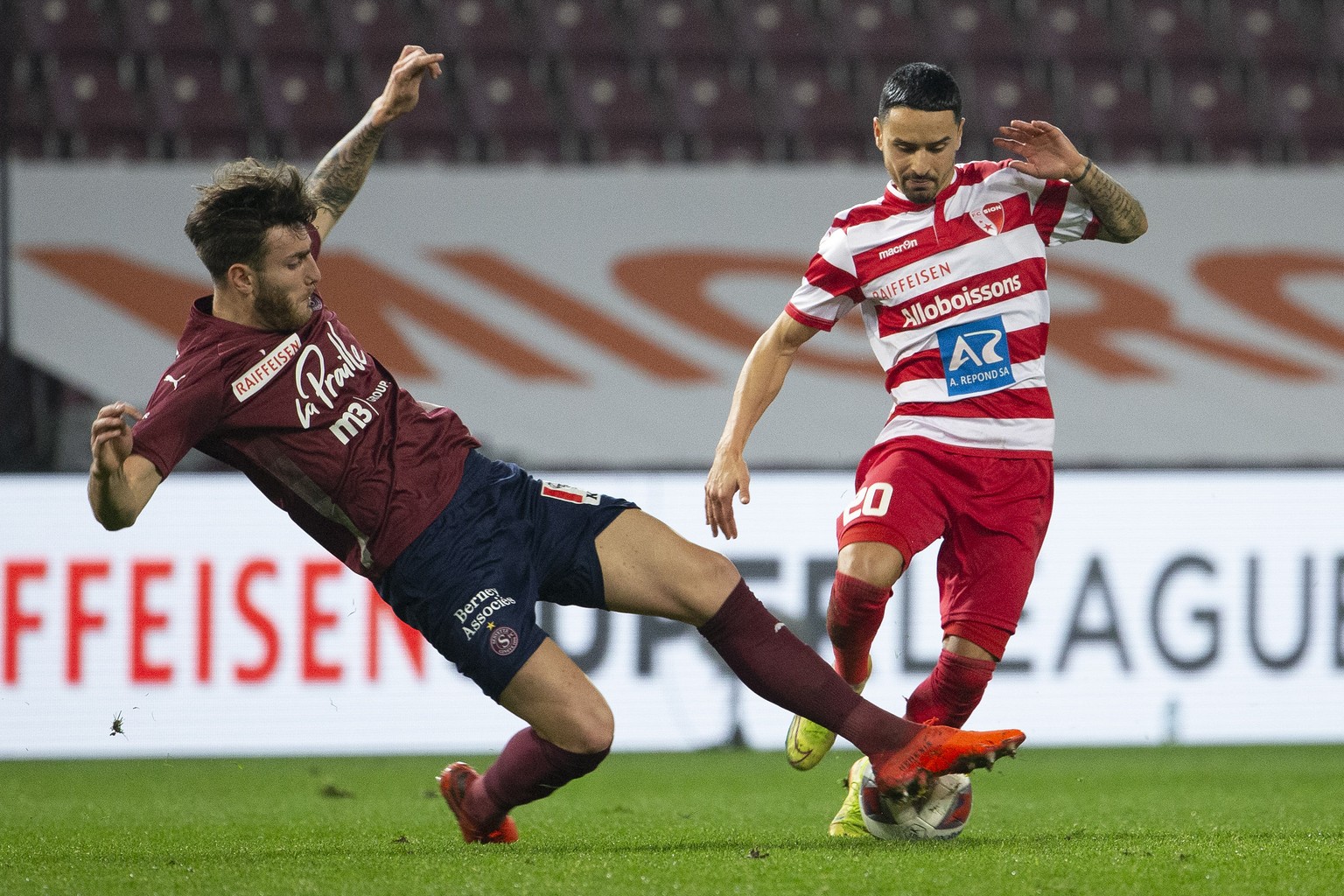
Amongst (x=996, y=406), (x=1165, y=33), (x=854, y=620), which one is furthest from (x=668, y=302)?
(x=854, y=620)

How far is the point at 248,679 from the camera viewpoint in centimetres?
646

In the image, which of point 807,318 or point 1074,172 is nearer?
point 1074,172

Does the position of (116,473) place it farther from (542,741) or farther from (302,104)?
(302,104)

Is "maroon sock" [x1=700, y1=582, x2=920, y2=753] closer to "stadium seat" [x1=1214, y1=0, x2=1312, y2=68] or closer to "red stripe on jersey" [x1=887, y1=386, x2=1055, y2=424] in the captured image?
"red stripe on jersey" [x1=887, y1=386, x2=1055, y2=424]

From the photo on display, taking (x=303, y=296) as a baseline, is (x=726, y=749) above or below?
below

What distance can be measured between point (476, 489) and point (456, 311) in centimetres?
540

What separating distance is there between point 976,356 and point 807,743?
40.1 inches

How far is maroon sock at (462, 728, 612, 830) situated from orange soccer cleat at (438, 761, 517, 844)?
0.02 m

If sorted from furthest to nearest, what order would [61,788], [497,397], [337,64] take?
[337,64] < [497,397] < [61,788]

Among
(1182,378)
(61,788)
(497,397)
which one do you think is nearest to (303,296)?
(61,788)

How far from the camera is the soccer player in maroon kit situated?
11.5 feet

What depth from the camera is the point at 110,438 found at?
3201mm

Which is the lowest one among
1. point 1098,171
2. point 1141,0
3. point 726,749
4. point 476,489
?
point 726,749

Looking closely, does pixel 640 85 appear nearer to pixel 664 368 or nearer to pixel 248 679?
pixel 664 368
